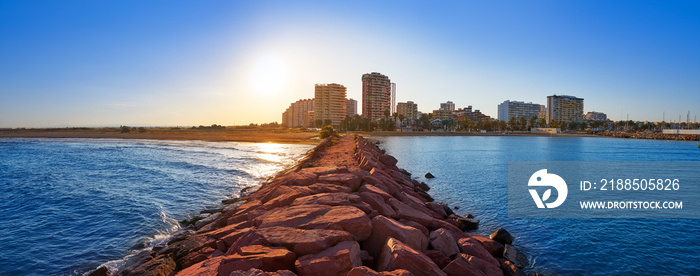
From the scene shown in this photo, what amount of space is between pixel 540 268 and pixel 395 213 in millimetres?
3812

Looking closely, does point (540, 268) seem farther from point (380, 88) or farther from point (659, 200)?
point (380, 88)

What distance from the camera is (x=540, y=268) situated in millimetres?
8586

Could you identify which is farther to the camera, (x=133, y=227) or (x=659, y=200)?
(x=659, y=200)

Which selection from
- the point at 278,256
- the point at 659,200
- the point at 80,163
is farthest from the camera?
the point at 80,163

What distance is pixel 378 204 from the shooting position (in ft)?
30.4

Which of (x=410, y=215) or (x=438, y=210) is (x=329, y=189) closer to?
(x=410, y=215)

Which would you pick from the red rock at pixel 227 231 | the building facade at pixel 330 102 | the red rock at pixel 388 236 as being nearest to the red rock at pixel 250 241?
the red rock at pixel 227 231

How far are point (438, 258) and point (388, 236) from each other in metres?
1.09

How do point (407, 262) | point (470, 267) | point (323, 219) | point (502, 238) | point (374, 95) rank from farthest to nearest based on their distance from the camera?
point (374, 95) → point (502, 238) → point (323, 219) → point (470, 267) → point (407, 262)

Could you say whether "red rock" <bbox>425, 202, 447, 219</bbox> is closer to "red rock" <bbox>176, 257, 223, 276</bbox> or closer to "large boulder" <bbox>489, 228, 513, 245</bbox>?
"large boulder" <bbox>489, 228, 513, 245</bbox>

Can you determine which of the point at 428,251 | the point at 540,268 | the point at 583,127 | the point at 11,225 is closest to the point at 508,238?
the point at 540,268

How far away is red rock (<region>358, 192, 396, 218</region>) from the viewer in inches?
352

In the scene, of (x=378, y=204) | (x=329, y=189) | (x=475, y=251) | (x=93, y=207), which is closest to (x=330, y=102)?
(x=93, y=207)

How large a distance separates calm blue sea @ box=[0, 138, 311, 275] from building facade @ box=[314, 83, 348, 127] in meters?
132
